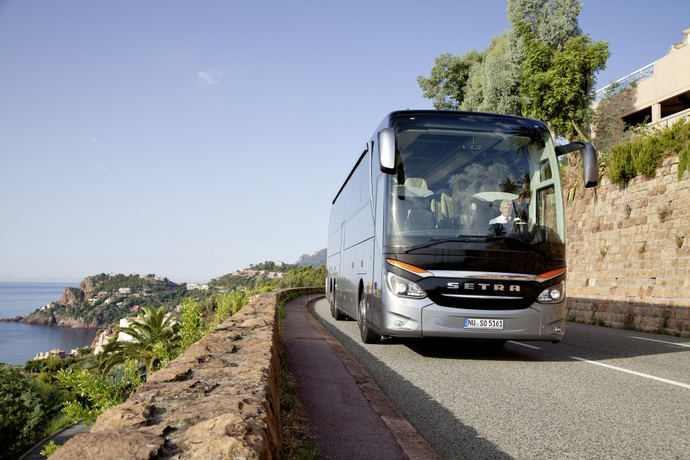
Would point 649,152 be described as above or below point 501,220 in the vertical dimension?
above

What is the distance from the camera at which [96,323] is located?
393 ft

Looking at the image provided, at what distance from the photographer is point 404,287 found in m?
7.07

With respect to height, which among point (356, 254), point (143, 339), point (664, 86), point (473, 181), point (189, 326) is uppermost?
point (664, 86)

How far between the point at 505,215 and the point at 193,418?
6031 millimetres

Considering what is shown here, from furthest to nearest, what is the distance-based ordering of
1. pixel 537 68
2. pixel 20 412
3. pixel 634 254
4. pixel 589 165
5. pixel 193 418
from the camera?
pixel 537 68, pixel 20 412, pixel 634 254, pixel 589 165, pixel 193 418

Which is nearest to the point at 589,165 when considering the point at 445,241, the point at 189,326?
the point at 445,241

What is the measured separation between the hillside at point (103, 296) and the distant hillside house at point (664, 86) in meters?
91.7

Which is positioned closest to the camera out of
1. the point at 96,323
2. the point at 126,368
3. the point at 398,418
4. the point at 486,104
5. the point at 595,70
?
the point at 398,418

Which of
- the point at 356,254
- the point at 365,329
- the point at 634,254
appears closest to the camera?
the point at 365,329

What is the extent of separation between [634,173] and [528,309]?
11349mm

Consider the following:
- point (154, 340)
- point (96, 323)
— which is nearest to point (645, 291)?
point (154, 340)

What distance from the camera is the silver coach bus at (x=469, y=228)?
698cm

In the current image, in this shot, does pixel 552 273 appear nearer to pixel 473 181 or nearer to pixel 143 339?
pixel 473 181

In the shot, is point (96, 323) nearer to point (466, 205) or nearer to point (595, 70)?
point (595, 70)
